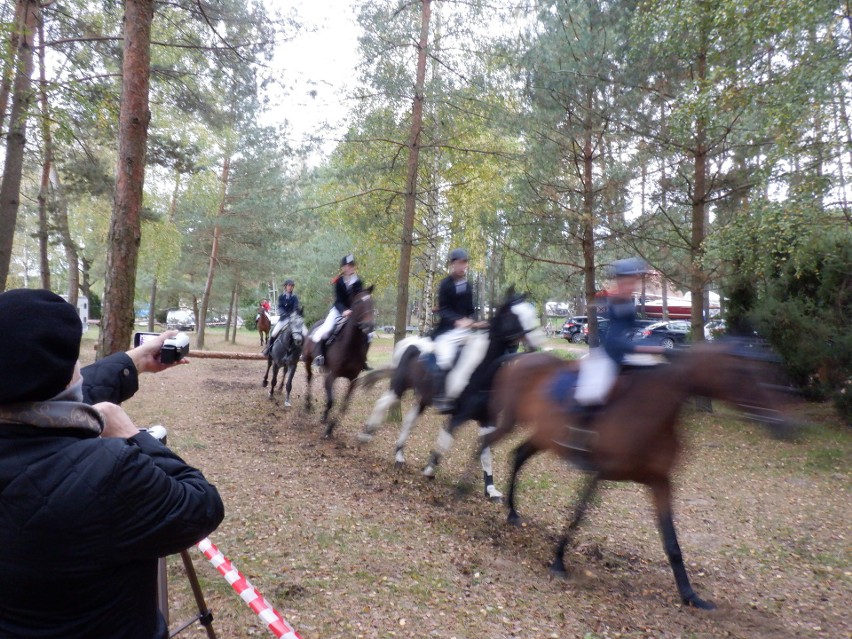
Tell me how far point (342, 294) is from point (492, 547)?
4.71 metres

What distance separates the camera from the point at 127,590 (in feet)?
4.73

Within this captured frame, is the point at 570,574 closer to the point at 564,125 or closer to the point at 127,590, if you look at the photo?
the point at 127,590

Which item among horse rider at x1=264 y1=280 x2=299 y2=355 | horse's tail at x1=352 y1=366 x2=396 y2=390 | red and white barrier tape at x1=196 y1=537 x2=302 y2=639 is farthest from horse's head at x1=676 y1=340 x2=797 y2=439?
horse rider at x1=264 y1=280 x2=299 y2=355

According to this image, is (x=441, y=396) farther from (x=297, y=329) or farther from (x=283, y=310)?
(x=283, y=310)

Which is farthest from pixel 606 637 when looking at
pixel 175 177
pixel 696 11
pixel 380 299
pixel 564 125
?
pixel 380 299

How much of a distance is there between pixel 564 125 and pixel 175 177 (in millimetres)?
17089

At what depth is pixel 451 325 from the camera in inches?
262

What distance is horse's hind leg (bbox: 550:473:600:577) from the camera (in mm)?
4316

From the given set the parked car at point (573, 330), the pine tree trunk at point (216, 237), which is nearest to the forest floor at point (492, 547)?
the pine tree trunk at point (216, 237)

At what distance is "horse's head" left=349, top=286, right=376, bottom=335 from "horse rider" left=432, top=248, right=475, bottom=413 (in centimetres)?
118

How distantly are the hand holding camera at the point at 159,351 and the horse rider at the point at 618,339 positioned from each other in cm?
297

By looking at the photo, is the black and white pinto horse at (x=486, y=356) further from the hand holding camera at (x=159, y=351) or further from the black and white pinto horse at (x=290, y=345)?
the black and white pinto horse at (x=290, y=345)

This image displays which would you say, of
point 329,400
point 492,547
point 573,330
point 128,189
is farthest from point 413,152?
point 573,330

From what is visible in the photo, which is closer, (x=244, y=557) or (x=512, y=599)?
(x=512, y=599)
